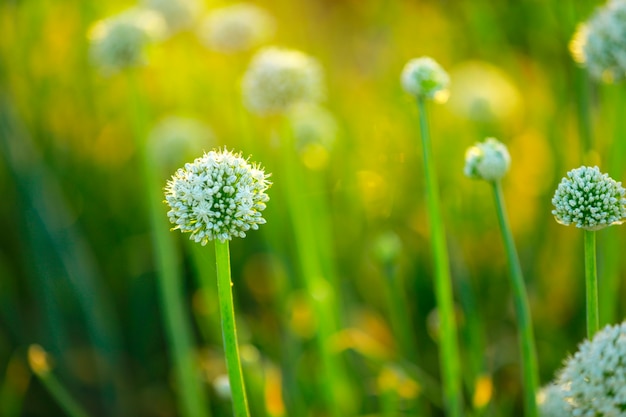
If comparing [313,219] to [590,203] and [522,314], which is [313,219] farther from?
[590,203]

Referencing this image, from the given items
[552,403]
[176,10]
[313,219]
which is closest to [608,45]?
[552,403]

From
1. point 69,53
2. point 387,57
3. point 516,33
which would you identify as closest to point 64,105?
point 69,53

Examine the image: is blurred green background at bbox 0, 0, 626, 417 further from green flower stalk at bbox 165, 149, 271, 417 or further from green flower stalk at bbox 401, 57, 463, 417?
green flower stalk at bbox 165, 149, 271, 417

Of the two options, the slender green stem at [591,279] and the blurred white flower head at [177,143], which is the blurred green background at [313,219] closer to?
the blurred white flower head at [177,143]

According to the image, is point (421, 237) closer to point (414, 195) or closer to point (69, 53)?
point (414, 195)

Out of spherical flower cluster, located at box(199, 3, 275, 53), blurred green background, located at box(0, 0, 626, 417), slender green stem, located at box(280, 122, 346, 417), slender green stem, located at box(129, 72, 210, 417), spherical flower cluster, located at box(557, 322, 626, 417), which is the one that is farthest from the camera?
spherical flower cluster, located at box(199, 3, 275, 53)

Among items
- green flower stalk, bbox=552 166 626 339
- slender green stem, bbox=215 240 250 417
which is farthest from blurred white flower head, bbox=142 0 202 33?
green flower stalk, bbox=552 166 626 339

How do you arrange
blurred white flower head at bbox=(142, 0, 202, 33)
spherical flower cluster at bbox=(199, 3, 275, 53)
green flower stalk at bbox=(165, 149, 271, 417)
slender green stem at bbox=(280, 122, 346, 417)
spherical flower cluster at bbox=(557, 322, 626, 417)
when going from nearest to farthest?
spherical flower cluster at bbox=(557, 322, 626, 417)
green flower stalk at bbox=(165, 149, 271, 417)
slender green stem at bbox=(280, 122, 346, 417)
spherical flower cluster at bbox=(199, 3, 275, 53)
blurred white flower head at bbox=(142, 0, 202, 33)

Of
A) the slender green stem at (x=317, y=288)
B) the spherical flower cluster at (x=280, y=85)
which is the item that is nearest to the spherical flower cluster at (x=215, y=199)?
the slender green stem at (x=317, y=288)

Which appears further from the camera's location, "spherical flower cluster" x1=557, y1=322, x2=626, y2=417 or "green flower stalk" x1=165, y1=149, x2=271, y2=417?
"green flower stalk" x1=165, y1=149, x2=271, y2=417
